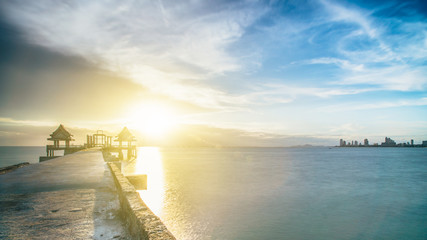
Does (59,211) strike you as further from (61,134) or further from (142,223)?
(61,134)

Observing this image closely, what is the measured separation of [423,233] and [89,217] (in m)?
14.5

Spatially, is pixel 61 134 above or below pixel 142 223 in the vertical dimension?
above

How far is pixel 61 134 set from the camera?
3759cm

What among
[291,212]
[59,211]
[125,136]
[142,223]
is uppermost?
[125,136]

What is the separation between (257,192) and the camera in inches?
794

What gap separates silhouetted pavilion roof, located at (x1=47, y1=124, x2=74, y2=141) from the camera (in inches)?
1465

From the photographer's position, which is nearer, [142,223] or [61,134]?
[142,223]

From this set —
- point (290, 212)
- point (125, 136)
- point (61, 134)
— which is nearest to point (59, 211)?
point (290, 212)

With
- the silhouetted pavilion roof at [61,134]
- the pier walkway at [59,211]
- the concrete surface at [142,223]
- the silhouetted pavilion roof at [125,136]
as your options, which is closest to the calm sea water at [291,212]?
the pier walkway at [59,211]

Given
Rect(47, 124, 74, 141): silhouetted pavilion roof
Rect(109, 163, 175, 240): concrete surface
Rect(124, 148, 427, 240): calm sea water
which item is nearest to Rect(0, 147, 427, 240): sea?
Rect(124, 148, 427, 240): calm sea water

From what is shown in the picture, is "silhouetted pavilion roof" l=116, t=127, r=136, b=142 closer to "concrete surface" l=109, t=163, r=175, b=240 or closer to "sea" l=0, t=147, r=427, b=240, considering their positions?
"sea" l=0, t=147, r=427, b=240

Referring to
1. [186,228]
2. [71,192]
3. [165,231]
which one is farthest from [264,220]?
[165,231]

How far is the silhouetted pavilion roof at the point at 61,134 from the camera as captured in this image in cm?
3722

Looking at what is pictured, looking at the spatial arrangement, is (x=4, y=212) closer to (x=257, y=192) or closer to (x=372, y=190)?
(x=257, y=192)
